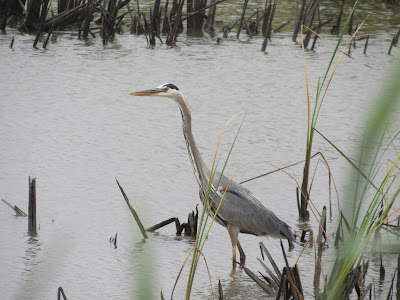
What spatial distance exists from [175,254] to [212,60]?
5125mm

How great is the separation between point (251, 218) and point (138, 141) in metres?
2.30

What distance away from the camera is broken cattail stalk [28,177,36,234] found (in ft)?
11.6

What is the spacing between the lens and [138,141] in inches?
223

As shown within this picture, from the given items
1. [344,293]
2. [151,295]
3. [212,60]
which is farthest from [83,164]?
[151,295]

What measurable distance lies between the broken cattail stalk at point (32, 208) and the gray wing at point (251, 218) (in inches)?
35.9

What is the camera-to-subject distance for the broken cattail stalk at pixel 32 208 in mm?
3539

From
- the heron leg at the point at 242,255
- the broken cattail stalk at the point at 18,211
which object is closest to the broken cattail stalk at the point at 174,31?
the broken cattail stalk at the point at 18,211

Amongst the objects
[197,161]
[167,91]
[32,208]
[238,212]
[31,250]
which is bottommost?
[31,250]

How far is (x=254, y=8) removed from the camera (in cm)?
1149

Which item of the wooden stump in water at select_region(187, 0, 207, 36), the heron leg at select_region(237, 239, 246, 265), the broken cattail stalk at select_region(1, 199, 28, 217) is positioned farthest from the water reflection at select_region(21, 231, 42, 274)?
the wooden stump in water at select_region(187, 0, 207, 36)

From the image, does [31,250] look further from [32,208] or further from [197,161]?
[197,161]

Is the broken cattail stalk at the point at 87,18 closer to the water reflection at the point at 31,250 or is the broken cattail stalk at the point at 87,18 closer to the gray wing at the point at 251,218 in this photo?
the water reflection at the point at 31,250

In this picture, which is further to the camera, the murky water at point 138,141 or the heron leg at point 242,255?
the heron leg at point 242,255

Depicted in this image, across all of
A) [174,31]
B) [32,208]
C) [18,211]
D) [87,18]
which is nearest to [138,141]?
[18,211]
